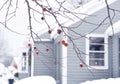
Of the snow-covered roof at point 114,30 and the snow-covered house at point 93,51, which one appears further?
the snow-covered house at point 93,51

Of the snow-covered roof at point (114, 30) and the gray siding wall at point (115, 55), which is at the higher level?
the snow-covered roof at point (114, 30)

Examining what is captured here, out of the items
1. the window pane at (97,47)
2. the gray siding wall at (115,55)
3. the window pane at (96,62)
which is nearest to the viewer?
the gray siding wall at (115,55)

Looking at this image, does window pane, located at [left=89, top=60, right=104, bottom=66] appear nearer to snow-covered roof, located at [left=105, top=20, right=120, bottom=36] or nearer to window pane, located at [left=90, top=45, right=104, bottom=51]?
window pane, located at [left=90, top=45, right=104, bottom=51]

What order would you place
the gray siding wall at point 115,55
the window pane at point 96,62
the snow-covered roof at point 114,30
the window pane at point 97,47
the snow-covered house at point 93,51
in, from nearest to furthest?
the snow-covered roof at point 114,30, the gray siding wall at point 115,55, the snow-covered house at point 93,51, the window pane at point 96,62, the window pane at point 97,47

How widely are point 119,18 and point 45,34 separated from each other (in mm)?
4858

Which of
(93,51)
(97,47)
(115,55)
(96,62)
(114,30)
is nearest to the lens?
(114,30)

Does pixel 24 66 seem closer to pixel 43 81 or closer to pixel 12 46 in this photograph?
pixel 43 81

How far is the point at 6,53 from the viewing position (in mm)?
100688

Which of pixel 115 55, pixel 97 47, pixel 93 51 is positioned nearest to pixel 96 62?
pixel 93 51

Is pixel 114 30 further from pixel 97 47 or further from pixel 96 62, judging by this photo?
pixel 96 62

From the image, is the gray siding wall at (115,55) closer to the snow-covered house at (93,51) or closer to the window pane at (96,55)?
the snow-covered house at (93,51)

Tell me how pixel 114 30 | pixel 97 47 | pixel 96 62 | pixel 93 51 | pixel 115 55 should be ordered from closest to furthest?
pixel 114 30 < pixel 115 55 < pixel 93 51 < pixel 96 62 < pixel 97 47

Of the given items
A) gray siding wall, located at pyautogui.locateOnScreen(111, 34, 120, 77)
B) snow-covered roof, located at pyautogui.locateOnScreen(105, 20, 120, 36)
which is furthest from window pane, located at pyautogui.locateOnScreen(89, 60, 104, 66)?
snow-covered roof, located at pyautogui.locateOnScreen(105, 20, 120, 36)

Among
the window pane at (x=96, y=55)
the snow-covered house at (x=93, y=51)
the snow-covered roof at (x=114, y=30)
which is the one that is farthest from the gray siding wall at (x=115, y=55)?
the window pane at (x=96, y=55)
